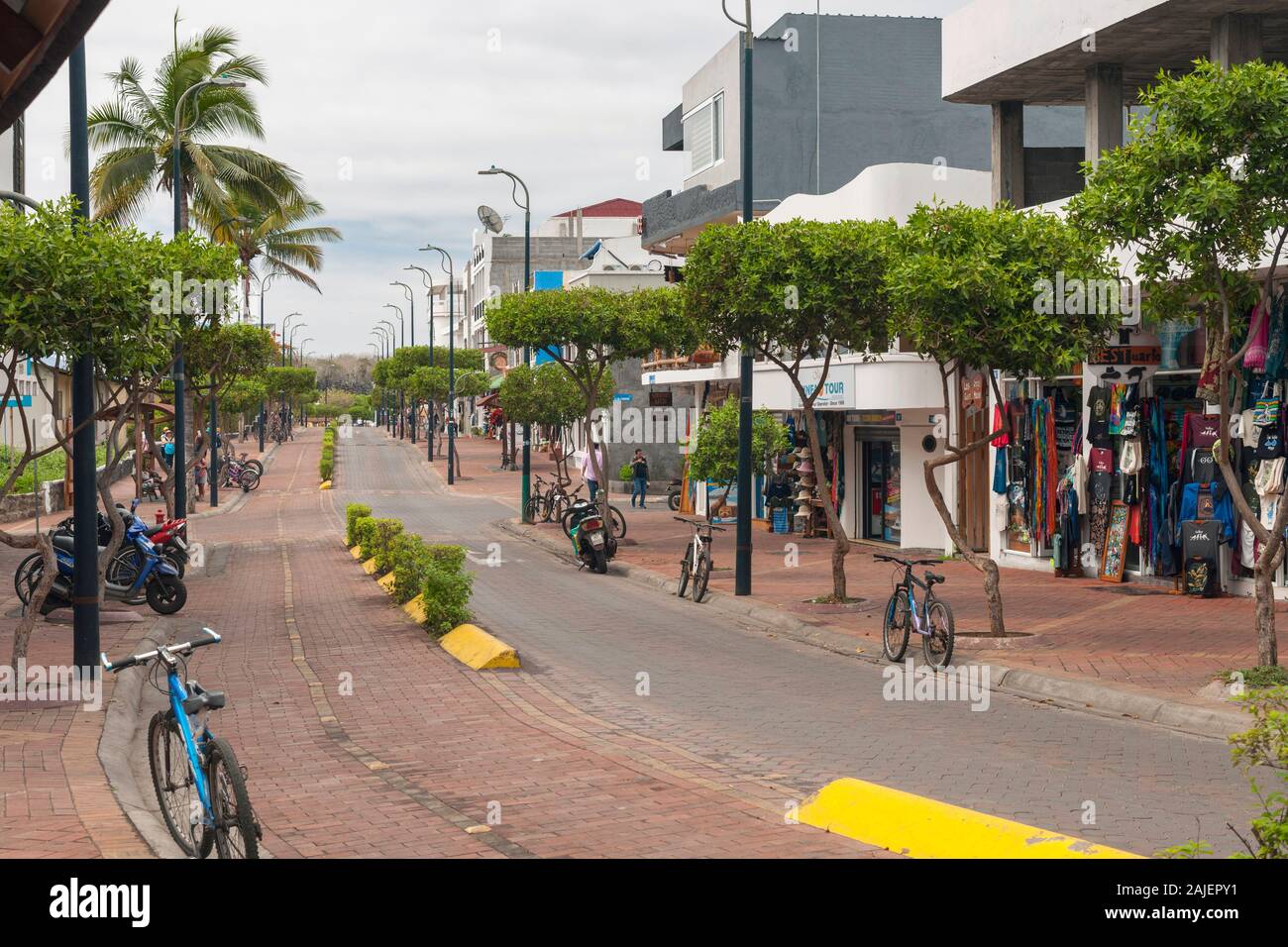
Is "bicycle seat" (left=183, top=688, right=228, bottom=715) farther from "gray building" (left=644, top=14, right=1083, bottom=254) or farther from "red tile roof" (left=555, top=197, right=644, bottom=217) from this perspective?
"red tile roof" (left=555, top=197, right=644, bottom=217)

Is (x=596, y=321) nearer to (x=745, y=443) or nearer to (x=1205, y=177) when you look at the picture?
(x=745, y=443)

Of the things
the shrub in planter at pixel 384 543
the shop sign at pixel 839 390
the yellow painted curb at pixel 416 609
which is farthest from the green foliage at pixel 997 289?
the shop sign at pixel 839 390

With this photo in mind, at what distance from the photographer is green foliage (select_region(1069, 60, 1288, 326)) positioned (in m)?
11.4

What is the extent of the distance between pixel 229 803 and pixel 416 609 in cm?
1110

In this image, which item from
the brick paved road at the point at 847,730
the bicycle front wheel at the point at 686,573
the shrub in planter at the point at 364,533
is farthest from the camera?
the shrub in planter at the point at 364,533

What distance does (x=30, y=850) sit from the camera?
7.04 meters

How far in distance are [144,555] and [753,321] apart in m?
8.53

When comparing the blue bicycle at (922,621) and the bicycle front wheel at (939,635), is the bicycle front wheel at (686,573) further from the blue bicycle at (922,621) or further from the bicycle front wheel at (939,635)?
the bicycle front wheel at (939,635)

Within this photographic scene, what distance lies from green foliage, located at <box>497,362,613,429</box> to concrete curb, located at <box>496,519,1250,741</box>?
20204 millimetres

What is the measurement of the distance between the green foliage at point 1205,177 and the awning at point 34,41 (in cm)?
915

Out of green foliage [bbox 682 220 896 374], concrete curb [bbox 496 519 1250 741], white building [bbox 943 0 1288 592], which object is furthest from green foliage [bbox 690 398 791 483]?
concrete curb [bbox 496 519 1250 741]

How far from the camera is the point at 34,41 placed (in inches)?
220

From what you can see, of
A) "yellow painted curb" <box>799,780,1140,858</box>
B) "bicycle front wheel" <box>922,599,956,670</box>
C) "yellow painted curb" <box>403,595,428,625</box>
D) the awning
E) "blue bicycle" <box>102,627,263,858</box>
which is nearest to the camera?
the awning

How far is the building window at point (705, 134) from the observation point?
37.0 m
